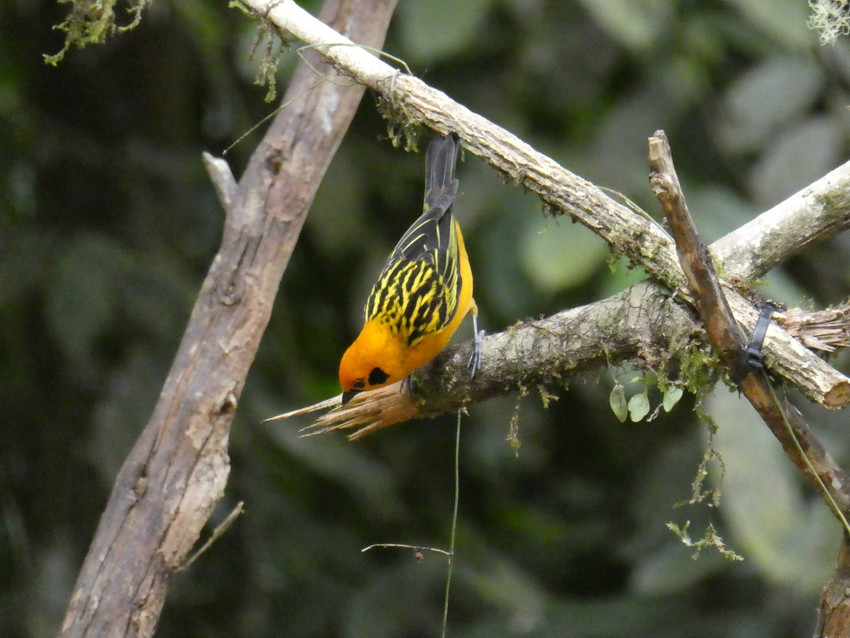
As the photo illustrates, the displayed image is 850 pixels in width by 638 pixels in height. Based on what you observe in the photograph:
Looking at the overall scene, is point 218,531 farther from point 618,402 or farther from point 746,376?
point 746,376

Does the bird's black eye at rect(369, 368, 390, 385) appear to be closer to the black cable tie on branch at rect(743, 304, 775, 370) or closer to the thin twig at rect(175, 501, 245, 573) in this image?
the thin twig at rect(175, 501, 245, 573)

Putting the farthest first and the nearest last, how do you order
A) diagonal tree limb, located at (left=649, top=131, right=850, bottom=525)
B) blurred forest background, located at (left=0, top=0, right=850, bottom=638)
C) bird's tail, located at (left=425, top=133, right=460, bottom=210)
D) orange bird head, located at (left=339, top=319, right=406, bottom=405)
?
blurred forest background, located at (left=0, top=0, right=850, bottom=638)
bird's tail, located at (left=425, top=133, right=460, bottom=210)
orange bird head, located at (left=339, top=319, right=406, bottom=405)
diagonal tree limb, located at (left=649, top=131, right=850, bottom=525)

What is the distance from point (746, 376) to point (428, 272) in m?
1.69

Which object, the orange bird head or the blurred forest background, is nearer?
the orange bird head

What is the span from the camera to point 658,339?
A: 112 inches

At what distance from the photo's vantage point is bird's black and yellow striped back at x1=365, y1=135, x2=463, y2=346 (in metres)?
3.67

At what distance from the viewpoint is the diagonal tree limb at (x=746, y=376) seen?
2.31 meters

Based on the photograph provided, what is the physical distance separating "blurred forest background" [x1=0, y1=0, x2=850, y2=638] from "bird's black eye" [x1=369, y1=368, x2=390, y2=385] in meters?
0.72

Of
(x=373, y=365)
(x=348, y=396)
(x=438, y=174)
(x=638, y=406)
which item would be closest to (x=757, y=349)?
(x=638, y=406)

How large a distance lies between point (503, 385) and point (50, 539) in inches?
111

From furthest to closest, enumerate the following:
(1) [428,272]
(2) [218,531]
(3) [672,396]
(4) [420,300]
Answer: (1) [428,272] → (4) [420,300] → (2) [218,531] → (3) [672,396]

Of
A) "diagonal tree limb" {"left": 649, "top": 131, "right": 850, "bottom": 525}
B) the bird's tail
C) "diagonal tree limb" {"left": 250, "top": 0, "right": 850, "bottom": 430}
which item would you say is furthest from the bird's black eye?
"diagonal tree limb" {"left": 649, "top": 131, "right": 850, "bottom": 525}

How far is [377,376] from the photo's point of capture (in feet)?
11.9

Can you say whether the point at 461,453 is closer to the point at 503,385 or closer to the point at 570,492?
the point at 570,492
